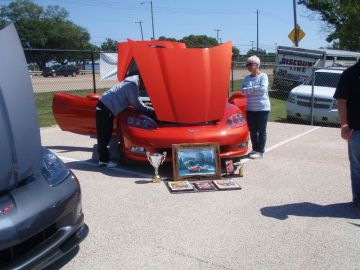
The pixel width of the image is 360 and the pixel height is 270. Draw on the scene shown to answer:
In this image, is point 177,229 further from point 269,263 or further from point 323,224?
point 323,224

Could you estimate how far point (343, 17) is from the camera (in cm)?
2478

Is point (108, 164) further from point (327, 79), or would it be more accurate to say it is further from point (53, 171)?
point (327, 79)

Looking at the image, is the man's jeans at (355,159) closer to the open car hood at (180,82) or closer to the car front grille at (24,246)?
the open car hood at (180,82)

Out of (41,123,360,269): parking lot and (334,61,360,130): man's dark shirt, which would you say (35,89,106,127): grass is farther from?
(334,61,360,130): man's dark shirt

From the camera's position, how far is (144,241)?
3.50 m

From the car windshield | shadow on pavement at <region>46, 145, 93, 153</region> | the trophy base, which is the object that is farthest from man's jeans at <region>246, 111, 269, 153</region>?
the car windshield

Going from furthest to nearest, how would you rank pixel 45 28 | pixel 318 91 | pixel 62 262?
pixel 45 28, pixel 318 91, pixel 62 262

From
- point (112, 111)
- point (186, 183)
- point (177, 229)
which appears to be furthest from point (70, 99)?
point (177, 229)

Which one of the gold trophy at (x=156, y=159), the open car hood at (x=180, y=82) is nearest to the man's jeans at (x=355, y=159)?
the open car hood at (x=180, y=82)

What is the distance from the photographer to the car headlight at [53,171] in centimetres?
300

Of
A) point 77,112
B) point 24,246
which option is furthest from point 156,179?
point 24,246

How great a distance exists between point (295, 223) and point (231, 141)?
177 cm

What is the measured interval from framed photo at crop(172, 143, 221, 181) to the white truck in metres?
13.1

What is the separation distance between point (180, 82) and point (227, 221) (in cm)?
224
